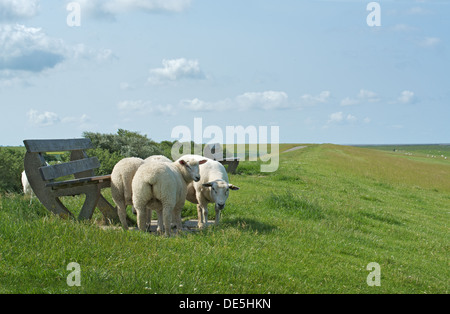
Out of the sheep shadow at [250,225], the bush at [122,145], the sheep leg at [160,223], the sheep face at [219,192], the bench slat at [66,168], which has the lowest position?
the sheep shadow at [250,225]

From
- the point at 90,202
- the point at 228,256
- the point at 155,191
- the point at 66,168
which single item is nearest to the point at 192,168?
the point at 155,191

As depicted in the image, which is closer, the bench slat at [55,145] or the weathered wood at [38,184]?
the bench slat at [55,145]

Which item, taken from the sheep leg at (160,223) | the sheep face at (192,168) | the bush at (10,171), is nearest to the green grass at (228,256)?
the sheep leg at (160,223)

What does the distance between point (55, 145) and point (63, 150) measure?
336 millimetres

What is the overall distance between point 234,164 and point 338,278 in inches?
605

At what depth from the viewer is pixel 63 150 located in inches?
415

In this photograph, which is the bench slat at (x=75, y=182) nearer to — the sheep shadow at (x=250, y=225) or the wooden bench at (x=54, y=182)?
the wooden bench at (x=54, y=182)

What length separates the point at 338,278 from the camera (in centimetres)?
711

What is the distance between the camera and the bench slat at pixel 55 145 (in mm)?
9221

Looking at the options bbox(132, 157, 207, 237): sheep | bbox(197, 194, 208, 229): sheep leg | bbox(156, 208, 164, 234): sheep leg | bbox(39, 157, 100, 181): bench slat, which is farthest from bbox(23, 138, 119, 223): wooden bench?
bbox(197, 194, 208, 229): sheep leg

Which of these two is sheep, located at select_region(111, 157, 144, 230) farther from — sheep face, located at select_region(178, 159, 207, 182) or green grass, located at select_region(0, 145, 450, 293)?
green grass, located at select_region(0, 145, 450, 293)

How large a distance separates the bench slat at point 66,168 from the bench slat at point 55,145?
37 centimetres

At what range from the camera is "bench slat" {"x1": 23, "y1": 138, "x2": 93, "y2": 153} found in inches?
363
